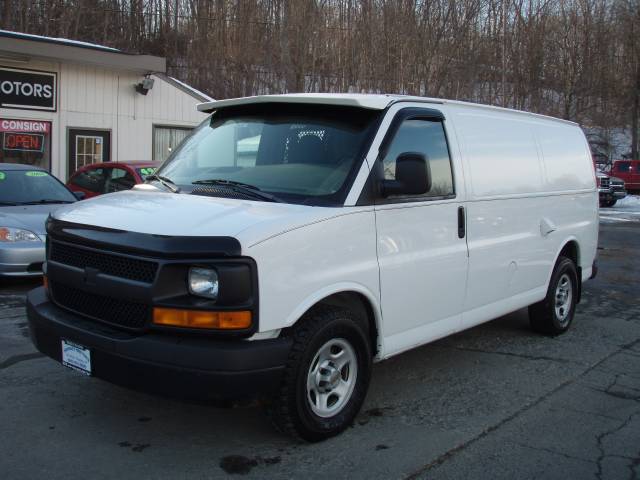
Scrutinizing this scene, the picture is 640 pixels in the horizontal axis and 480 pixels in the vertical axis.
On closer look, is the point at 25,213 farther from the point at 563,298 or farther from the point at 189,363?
the point at 563,298

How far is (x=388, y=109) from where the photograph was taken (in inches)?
183

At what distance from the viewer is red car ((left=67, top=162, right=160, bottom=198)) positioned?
11.3 metres

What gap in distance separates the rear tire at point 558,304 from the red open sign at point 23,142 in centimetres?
1295

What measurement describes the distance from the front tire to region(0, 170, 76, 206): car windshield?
21.1ft

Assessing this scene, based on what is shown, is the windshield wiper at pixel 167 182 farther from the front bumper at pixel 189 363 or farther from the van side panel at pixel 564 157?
the van side panel at pixel 564 157

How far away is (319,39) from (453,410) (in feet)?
96.4

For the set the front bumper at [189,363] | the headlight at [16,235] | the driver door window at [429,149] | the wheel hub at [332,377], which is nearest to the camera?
the front bumper at [189,363]

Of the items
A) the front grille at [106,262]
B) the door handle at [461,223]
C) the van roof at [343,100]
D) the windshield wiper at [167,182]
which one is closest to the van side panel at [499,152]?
the door handle at [461,223]

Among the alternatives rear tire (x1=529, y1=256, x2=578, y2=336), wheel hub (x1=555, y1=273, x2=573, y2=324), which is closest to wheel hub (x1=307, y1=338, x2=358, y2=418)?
rear tire (x1=529, y1=256, x2=578, y2=336)

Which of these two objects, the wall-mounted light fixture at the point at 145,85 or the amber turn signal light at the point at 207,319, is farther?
the wall-mounted light fixture at the point at 145,85

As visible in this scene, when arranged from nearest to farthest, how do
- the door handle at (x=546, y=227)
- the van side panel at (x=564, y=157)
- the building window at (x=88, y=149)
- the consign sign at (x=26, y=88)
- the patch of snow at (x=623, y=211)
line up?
the door handle at (x=546, y=227)
the van side panel at (x=564, y=157)
the consign sign at (x=26, y=88)
the building window at (x=88, y=149)
the patch of snow at (x=623, y=211)

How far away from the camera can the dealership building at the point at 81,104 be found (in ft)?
51.0

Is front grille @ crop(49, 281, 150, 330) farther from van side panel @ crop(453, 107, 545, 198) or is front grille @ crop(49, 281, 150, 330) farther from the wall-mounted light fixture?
the wall-mounted light fixture

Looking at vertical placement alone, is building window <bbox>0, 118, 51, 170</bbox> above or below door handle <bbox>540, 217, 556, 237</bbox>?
above
